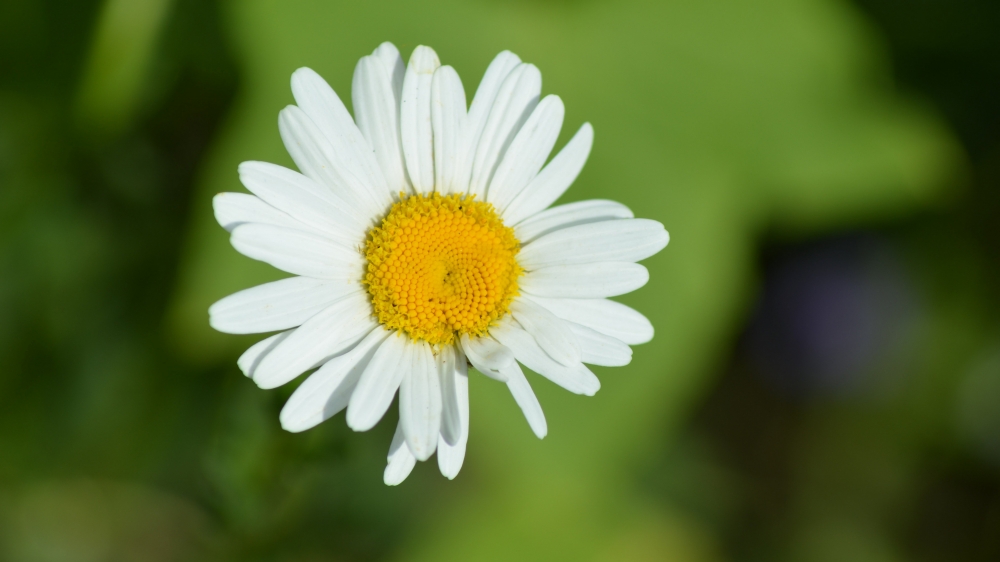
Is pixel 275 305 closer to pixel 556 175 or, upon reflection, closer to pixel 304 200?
pixel 304 200

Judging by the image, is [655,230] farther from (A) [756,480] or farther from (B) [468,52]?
(A) [756,480]

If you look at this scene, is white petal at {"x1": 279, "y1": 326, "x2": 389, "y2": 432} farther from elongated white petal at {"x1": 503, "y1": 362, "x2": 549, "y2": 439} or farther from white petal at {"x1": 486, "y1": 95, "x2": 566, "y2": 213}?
white petal at {"x1": 486, "y1": 95, "x2": 566, "y2": 213}

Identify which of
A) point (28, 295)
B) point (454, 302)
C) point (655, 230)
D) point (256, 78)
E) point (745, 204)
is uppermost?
point (745, 204)

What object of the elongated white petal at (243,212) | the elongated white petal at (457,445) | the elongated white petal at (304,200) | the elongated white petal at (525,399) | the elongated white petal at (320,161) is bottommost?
the elongated white petal at (457,445)

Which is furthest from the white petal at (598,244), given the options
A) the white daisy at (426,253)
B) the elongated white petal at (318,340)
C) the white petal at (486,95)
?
the elongated white petal at (318,340)

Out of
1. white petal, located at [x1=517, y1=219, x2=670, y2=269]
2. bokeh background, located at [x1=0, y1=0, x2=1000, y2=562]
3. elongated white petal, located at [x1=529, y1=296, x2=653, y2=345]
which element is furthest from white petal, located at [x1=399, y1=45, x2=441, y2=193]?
bokeh background, located at [x1=0, y1=0, x2=1000, y2=562]

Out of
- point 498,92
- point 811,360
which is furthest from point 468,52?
point 811,360

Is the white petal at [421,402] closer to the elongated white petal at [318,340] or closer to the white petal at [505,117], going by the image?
the elongated white petal at [318,340]
